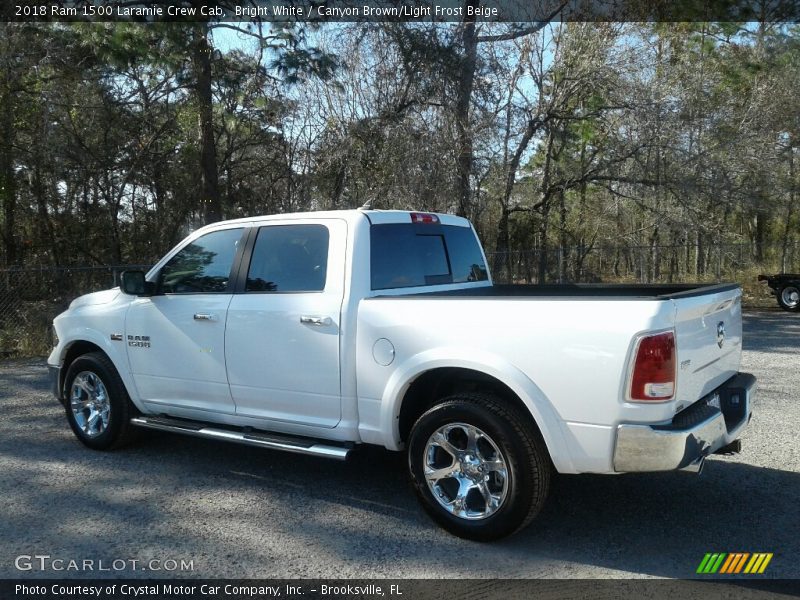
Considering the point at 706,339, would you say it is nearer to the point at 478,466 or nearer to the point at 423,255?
the point at 478,466

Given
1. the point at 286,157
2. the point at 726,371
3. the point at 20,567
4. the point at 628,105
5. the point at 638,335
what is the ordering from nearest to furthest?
the point at 638,335, the point at 20,567, the point at 726,371, the point at 628,105, the point at 286,157

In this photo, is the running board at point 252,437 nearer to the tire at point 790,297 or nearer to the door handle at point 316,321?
the door handle at point 316,321

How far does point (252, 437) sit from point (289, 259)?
4.18ft

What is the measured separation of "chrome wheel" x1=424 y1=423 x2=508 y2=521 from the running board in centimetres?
62

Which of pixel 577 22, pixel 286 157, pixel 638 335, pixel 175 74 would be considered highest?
pixel 577 22

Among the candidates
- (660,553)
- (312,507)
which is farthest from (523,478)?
(312,507)

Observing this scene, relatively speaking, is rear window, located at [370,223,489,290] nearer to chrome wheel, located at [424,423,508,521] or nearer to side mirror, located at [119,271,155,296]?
chrome wheel, located at [424,423,508,521]

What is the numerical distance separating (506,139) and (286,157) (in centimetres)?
590

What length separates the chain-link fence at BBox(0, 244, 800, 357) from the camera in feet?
42.1

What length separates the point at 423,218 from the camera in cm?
537

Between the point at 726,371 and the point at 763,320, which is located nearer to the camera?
the point at 726,371

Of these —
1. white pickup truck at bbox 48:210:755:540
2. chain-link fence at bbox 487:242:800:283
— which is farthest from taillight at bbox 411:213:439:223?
chain-link fence at bbox 487:242:800:283

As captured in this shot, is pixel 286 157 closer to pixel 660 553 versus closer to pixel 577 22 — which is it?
pixel 577 22

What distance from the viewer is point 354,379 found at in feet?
15.0
